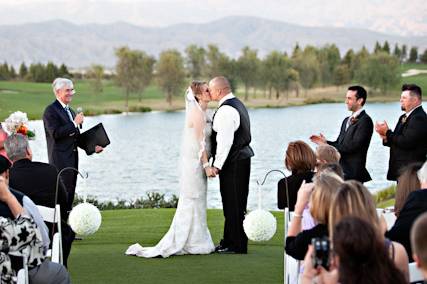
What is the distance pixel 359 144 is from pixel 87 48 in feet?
258

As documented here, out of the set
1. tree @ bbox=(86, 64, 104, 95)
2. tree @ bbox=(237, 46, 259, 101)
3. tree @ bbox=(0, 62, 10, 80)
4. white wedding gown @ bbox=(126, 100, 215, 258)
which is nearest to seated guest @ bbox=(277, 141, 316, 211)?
white wedding gown @ bbox=(126, 100, 215, 258)

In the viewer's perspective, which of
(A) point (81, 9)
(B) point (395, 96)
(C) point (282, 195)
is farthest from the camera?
(A) point (81, 9)

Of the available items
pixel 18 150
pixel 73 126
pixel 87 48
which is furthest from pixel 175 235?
pixel 87 48

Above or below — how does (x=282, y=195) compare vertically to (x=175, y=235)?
above

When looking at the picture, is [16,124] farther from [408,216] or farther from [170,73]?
[170,73]

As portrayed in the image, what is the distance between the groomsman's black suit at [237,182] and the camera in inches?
317

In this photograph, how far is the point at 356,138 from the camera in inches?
324

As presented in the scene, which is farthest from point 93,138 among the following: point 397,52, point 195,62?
point 397,52

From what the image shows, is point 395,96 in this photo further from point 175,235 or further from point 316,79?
point 175,235

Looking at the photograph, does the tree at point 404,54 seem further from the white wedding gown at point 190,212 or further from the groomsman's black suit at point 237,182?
the white wedding gown at point 190,212

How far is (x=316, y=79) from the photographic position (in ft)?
193

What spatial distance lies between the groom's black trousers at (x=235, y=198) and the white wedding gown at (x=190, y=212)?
7.9 inches

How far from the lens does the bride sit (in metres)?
8.00

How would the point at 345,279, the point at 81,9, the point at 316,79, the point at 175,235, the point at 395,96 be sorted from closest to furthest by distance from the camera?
the point at 345,279
the point at 175,235
the point at 395,96
the point at 316,79
the point at 81,9
